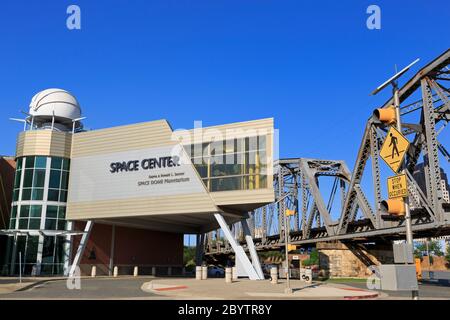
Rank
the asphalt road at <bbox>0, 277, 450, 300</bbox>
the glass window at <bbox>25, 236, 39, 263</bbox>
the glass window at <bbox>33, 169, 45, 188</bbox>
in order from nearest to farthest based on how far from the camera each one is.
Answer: the asphalt road at <bbox>0, 277, 450, 300</bbox>, the glass window at <bbox>25, 236, 39, 263</bbox>, the glass window at <bbox>33, 169, 45, 188</bbox>

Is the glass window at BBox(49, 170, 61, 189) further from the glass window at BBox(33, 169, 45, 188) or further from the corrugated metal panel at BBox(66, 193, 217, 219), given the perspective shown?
the corrugated metal panel at BBox(66, 193, 217, 219)

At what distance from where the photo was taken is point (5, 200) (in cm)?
4434

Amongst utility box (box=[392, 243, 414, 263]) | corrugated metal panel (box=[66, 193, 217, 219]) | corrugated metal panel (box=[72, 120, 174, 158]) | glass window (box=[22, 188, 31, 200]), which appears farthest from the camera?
glass window (box=[22, 188, 31, 200])

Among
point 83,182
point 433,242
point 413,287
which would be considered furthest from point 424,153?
point 433,242

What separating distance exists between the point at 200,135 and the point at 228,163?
331 centimetres

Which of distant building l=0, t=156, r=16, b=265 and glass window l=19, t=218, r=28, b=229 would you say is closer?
glass window l=19, t=218, r=28, b=229

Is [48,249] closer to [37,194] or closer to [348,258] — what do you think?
[37,194]

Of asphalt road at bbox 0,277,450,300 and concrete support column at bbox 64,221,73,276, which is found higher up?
concrete support column at bbox 64,221,73,276

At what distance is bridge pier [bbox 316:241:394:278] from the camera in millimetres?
43594

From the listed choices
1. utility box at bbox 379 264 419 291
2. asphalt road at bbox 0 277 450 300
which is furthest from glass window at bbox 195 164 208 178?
utility box at bbox 379 264 419 291

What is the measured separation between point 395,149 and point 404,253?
2.70m

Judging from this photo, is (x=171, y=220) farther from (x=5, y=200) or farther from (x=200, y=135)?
(x=5, y=200)

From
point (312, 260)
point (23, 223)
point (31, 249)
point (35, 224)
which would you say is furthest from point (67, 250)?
point (312, 260)

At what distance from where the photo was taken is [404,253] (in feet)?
33.9
